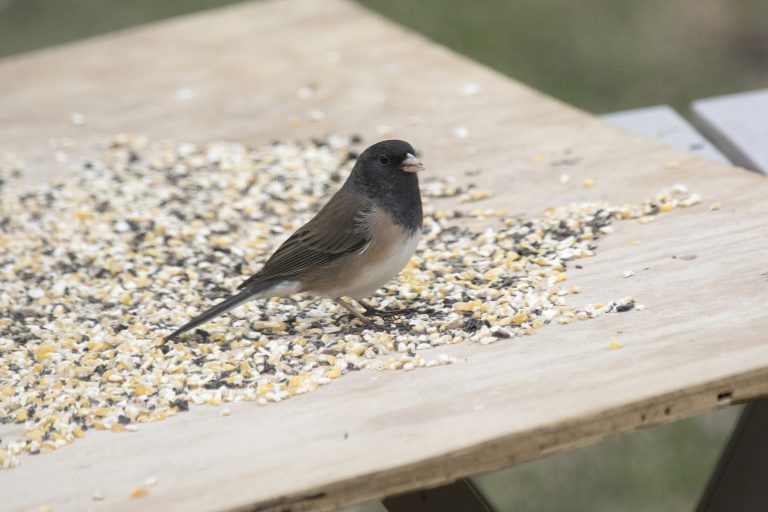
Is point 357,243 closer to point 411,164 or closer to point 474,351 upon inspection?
point 411,164

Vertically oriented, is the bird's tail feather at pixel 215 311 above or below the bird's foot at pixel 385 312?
above

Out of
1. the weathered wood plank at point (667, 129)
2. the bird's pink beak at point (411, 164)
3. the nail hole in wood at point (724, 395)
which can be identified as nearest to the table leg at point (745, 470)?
the nail hole in wood at point (724, 395)

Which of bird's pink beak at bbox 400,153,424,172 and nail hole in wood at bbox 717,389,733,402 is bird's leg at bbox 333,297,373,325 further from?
nail hole in wood at bbox 717,389,733,402

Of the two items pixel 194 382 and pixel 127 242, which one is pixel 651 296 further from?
pixel 127 242

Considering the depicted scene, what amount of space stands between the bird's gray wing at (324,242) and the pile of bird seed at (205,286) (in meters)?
0.12

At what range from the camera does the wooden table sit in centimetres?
174

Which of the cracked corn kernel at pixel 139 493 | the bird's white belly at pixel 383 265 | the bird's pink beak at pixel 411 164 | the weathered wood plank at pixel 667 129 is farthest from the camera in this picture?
the weathered wood plank at pixel 667 129

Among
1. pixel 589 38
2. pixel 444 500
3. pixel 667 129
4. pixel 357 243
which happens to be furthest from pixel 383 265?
pixel 589 38

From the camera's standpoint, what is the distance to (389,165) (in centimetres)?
249

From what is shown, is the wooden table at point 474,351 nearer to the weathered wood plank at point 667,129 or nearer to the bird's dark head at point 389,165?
the weathered wood plank at point 667,129

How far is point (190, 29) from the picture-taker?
14.4 feet

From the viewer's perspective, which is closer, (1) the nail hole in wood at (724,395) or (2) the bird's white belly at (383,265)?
(1) the nail hole in wood at (724,395)

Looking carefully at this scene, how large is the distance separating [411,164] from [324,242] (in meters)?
0.25

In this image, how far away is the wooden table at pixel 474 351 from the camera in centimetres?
174
